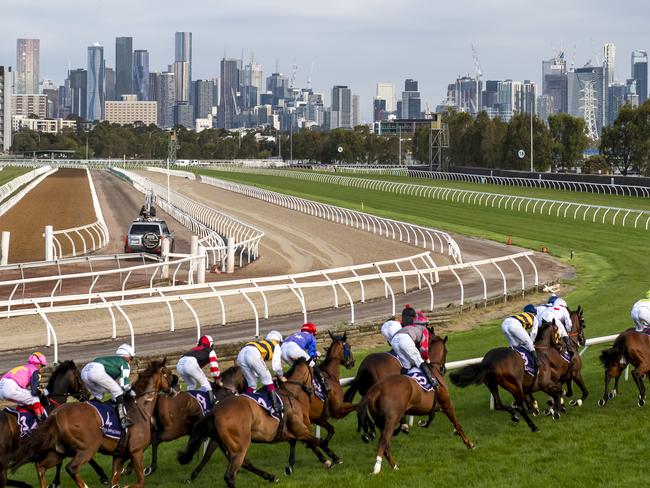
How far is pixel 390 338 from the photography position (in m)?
11.5

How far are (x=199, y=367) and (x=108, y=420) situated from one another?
4.20ft

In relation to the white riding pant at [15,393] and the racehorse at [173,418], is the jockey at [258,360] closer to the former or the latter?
the racehorse at [173,418]

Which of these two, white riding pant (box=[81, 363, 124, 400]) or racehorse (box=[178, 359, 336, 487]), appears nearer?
racehorse (box=[178, 359, 336, 487])

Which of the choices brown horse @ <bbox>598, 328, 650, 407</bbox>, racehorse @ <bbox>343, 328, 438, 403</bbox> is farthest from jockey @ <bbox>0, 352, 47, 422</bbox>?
brown horse @ <bbox>598, 328, 650, 407</bbox>

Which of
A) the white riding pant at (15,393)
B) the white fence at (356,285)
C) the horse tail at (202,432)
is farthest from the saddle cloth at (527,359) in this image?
the white fence at (356,285)

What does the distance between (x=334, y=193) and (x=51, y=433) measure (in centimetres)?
5260

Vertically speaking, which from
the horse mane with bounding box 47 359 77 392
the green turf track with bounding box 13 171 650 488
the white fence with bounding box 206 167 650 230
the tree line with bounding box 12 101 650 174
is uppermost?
the tree line with bounding box 12 101 650 174

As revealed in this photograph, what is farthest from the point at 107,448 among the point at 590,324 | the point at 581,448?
the point at 590,324

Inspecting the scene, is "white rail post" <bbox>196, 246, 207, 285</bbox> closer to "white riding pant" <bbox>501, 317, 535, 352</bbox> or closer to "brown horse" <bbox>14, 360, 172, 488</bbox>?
"white riding pant" <bbox>501, 317, 535, 352</bbox>

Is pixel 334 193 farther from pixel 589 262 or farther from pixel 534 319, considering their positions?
pixel 534 319

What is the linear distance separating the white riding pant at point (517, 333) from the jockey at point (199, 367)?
10.7 feet

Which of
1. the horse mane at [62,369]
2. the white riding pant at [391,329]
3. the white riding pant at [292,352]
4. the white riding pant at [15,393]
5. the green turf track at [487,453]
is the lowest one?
the green turf track at [487,453]

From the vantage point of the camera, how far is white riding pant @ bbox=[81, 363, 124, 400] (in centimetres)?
955

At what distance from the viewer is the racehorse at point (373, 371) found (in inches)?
433
